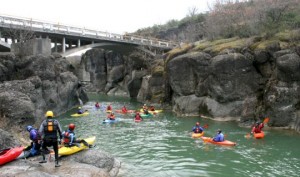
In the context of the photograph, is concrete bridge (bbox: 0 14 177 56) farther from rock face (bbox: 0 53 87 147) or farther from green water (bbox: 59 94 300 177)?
green water (bbox: 59 94 300 177)

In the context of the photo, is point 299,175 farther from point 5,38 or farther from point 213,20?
point 5,38

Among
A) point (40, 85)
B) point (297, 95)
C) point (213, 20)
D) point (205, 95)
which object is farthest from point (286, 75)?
point (40, 85)

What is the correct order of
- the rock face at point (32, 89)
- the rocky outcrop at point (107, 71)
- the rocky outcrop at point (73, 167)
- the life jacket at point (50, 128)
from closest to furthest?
1. the rocky outcrop at point (73, 167)
2. the life jacket at point (50, 128)
3. the rock face at point (32, 89)
4. the rocky outcrop at point (107, 71)

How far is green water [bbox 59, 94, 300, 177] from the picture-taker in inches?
653

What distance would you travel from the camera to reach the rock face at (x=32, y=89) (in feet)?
71.9

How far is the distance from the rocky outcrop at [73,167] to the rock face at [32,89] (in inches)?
229

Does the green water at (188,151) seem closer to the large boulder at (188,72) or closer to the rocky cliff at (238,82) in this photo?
the rocky cliff at (238,82)

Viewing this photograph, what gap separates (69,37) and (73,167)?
43274 millimetres

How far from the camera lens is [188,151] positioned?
20641 mm

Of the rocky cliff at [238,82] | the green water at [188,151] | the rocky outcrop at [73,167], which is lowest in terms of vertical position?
the green water at [188,151]

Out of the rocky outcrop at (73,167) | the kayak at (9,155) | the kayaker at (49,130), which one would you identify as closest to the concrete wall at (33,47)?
the rocky outcrop at (73,167)

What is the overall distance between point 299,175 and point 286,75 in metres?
13.9

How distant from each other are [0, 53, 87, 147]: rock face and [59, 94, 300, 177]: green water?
198 inches

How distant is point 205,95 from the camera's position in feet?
117
